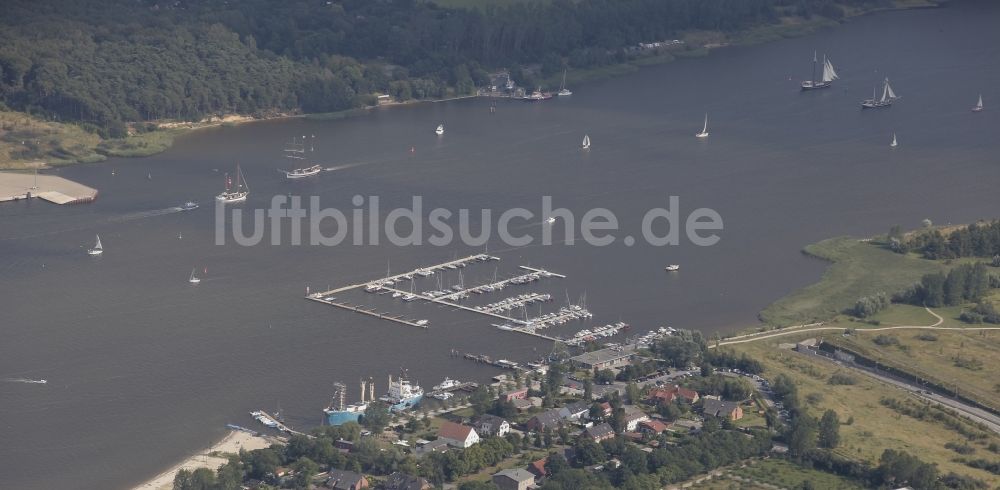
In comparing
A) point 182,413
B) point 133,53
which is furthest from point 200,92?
point 182,413

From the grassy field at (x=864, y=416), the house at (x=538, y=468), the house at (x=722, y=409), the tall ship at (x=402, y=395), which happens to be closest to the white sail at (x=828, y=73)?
the grassy field at (x=864, y=416)

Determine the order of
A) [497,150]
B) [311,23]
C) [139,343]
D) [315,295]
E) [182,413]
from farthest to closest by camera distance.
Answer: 1. [311,23]
2. [497,150]
3. [315,295]
4. [139,343]
5. [182,413]

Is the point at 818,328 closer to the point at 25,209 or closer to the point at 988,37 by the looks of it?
the point at 25,209

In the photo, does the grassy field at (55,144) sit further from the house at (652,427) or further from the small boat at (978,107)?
the house at (652,427)

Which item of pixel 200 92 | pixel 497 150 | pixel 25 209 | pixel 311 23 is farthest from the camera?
pixel 311 23

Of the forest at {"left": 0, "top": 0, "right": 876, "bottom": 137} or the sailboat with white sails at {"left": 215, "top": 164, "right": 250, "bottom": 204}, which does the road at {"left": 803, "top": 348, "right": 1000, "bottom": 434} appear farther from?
the forest at {"left": 0, "top": 0, "right": 876, "bottom": 137}

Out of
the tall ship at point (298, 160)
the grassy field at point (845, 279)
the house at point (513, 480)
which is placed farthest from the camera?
the tall ship at point (298, 160)
